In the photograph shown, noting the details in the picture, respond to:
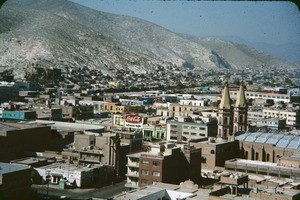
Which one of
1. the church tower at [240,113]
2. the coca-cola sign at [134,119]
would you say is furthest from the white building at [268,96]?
the church tower at [240,113]

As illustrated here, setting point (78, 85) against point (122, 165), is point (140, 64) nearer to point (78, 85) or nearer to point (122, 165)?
point (78, 85)

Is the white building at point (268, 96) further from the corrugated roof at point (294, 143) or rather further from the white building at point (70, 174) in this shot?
the white building at point (70, 174)

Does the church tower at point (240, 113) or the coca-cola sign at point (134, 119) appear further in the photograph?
the coca-cola sign at point (134, 119)

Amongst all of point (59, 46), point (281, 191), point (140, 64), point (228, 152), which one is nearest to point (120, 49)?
point (140, 64)

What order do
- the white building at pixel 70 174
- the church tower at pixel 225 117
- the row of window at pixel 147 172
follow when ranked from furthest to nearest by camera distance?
the church tower at pixel 225 117, the white building at pixel 70 174, the row of window at pixel 147 172

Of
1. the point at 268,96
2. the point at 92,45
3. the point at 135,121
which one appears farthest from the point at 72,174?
the point at 92,45

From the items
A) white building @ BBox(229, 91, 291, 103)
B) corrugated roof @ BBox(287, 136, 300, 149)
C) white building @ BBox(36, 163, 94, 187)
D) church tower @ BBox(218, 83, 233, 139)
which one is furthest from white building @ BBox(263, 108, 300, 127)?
white building @ BBox(36, 163, 94, 187)
